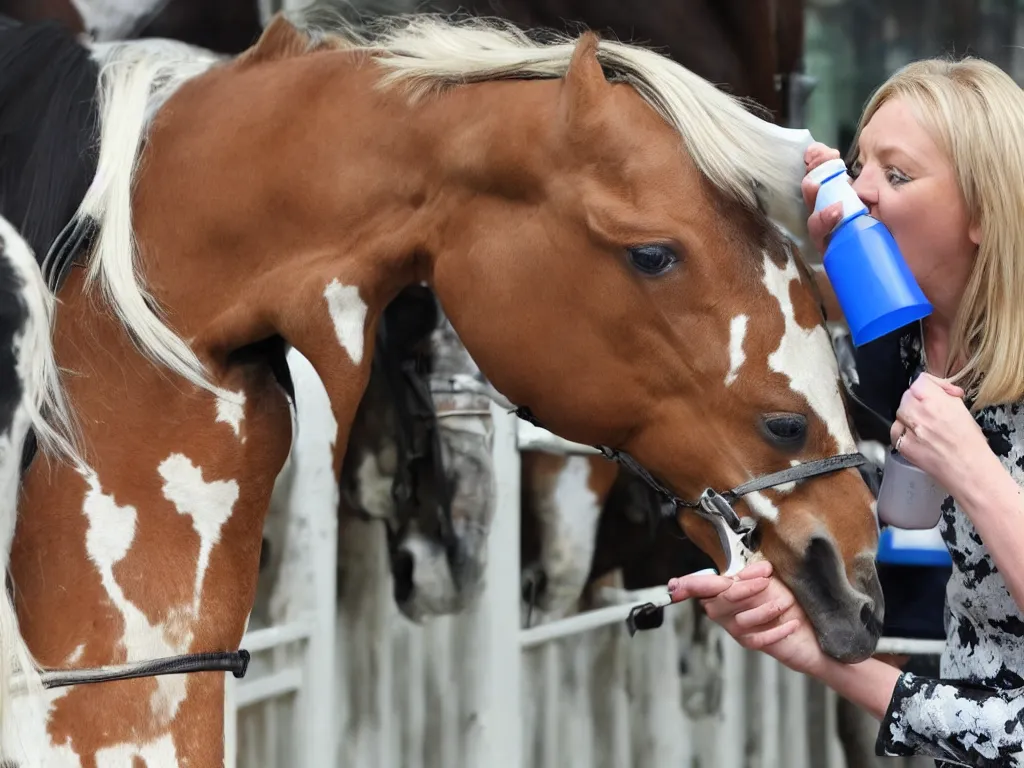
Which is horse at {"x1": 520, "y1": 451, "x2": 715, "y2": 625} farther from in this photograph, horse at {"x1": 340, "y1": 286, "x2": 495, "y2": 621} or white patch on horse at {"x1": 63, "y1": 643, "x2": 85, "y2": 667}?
white patch on horse at {"x1": 63, "y1": 643, "x2": 85, "y2": 667}

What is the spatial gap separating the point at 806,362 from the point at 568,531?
1327mm

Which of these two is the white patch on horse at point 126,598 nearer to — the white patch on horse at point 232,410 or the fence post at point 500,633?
the white patch on horse at point 232,410

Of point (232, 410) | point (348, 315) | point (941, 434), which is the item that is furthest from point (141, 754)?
point (941, 434)

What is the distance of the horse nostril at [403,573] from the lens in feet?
7.10

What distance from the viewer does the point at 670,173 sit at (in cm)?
116

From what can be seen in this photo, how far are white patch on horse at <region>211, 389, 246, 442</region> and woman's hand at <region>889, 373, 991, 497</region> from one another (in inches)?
27.4

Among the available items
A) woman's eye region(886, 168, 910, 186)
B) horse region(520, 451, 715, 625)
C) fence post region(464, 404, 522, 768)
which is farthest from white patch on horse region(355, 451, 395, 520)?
woman's eye region(886, 168, 910, 186)

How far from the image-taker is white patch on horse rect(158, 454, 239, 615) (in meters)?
1.17

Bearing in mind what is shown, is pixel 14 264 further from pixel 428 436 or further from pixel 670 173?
pixel 428 436

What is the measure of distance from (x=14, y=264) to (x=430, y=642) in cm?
138

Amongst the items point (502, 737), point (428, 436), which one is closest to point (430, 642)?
point (502, 737)

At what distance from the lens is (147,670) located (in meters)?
1.12

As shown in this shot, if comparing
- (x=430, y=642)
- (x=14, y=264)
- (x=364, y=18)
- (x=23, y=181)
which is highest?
(x=364, y=18)

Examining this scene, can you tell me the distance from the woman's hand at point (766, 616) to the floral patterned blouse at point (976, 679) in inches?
4.3
